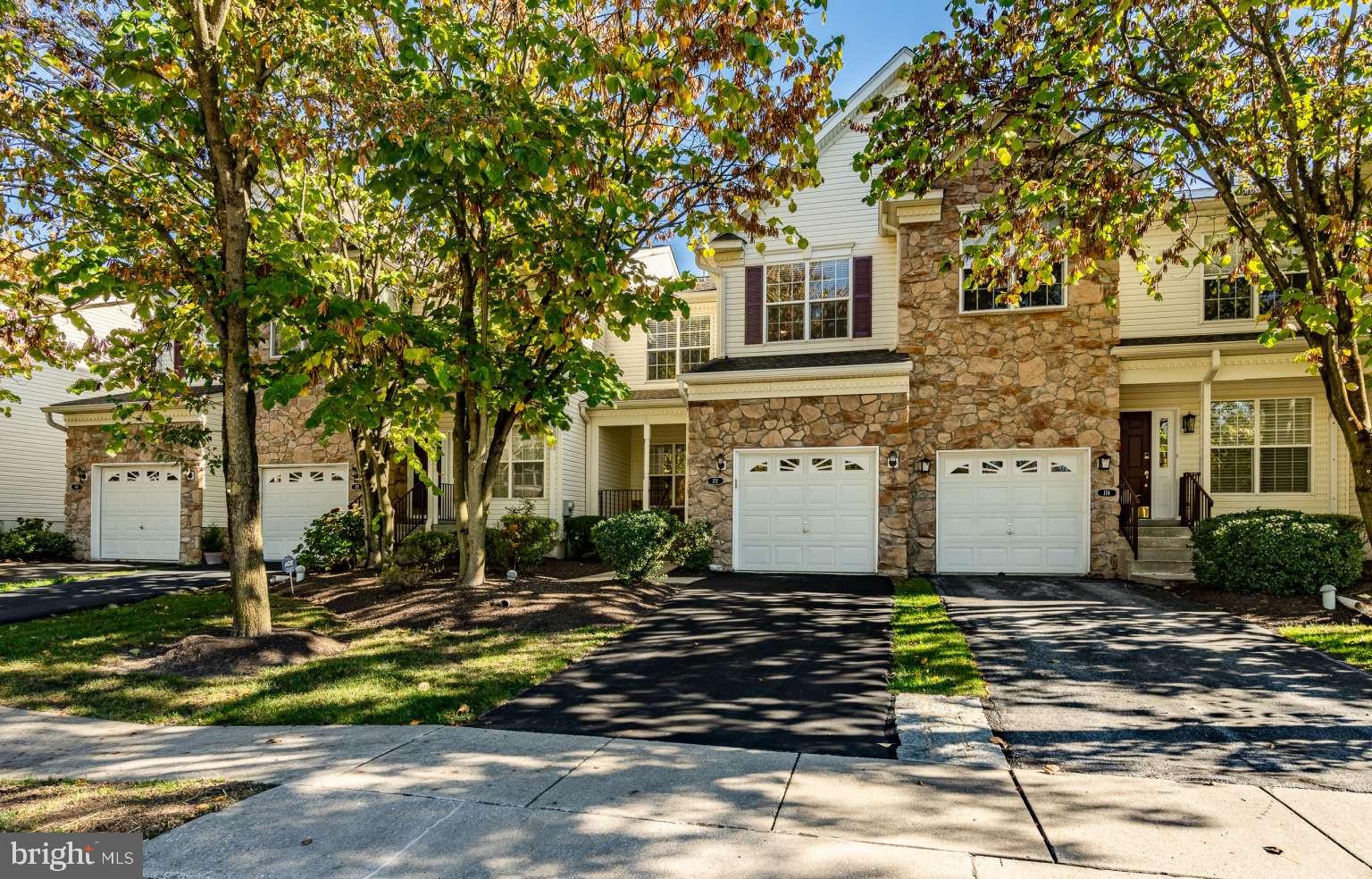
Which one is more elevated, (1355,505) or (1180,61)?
(1180,61)

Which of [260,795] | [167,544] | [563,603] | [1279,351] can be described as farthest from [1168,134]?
[167,544]

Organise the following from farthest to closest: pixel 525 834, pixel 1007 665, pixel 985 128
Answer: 1. pixel 985 128
2. pixel 1007 665
3. pixel 525 834

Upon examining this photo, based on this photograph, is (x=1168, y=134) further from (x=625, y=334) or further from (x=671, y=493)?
(x=671, y=493)

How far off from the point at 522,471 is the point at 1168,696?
12907 millimetres

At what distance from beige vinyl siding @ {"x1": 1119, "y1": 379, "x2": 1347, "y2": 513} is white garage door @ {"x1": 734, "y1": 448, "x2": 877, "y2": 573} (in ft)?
18.2

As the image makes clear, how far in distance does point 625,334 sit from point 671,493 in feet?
31.6

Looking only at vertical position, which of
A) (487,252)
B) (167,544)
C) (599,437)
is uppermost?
(487,252)

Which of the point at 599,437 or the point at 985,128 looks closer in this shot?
the point at 985,128

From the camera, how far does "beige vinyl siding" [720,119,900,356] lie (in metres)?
13.4

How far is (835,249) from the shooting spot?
13703 mm

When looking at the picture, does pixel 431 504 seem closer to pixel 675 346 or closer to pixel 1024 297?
pixel 675 346

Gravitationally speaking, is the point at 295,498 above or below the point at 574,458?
below

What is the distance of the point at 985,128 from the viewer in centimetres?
696
